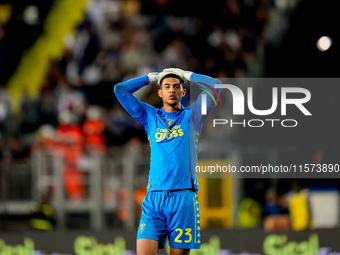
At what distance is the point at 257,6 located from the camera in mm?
14477

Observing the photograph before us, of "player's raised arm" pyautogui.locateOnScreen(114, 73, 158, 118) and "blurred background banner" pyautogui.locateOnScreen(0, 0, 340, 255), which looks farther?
"blurred background banner" pyautogui.locateOnScreen(0, 0, 340, 255)

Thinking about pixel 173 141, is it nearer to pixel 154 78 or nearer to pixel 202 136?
pixel 154 78

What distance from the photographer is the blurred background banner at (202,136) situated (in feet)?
31.4

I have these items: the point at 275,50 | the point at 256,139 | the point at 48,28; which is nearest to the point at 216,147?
the point at 256,139

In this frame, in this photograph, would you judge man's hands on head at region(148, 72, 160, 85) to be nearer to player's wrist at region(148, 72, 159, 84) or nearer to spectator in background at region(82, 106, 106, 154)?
player's wrist at region(148, 72, 159, 84)

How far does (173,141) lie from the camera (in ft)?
19.5

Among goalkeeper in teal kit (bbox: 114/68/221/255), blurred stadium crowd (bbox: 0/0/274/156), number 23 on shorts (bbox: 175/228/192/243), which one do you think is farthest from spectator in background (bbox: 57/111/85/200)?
number 23 on shorts (bbox: 175/228/192/243)

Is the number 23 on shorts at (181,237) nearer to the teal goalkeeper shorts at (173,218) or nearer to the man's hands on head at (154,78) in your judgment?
the teal goalkeeper shorts at (173,218)

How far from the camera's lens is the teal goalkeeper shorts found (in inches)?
229

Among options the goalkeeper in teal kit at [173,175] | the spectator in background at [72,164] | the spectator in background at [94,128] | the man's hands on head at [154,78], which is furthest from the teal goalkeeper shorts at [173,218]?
the spectator in background at [94,128]

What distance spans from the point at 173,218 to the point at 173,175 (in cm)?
36

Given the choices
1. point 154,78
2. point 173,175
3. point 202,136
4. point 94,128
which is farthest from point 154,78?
point 94,128

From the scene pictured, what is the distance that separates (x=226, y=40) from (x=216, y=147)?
189 inches

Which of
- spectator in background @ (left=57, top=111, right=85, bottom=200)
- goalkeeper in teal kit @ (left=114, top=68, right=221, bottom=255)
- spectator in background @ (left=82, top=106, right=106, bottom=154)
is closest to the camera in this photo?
goalkeeper in teal kit @ (left=114, top=68, right=221, bottom=255)
